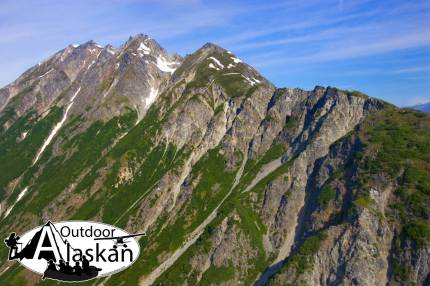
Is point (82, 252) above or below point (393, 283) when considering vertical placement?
above

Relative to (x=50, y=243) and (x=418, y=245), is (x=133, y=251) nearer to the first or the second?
(x=50, y=243)

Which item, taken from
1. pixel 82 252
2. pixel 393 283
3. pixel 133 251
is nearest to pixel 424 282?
pixel 393 283

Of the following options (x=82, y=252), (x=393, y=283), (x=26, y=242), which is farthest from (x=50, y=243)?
(x=393, y=283)

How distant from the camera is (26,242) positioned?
4572 inches

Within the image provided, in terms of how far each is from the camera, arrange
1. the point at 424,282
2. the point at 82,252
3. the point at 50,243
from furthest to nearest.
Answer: the point at 424,282, the point at 50,243, the point at 82,252

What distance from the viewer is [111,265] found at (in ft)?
416

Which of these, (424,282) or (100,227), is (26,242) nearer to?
(100,227)

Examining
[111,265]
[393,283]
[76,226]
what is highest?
[76,226]

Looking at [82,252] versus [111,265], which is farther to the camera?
[111,265]

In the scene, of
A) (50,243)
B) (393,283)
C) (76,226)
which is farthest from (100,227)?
(393,283)

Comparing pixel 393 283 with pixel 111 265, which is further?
pixel 393 283

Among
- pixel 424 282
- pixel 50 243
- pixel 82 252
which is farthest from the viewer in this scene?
pixel 424 282

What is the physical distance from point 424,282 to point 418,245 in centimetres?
1614

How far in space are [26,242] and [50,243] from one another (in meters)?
6.40
